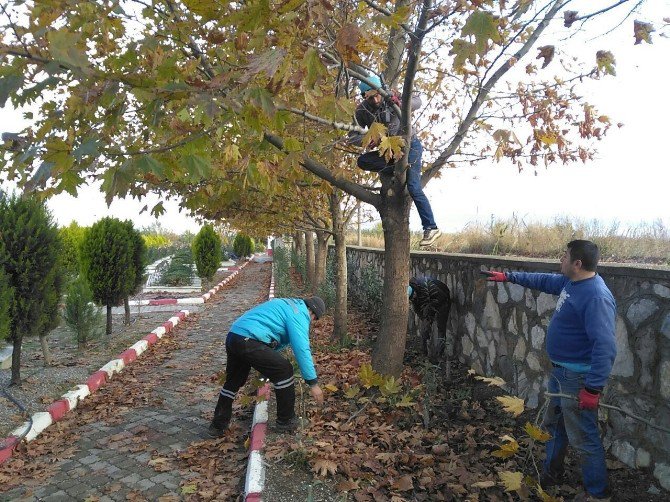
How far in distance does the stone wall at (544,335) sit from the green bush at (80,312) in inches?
211

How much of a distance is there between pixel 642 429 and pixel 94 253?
8978 millimetres

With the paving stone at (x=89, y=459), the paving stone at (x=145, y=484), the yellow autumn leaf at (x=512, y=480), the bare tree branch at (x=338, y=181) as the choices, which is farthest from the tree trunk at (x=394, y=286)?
the paving stone at (x=89, y=459)

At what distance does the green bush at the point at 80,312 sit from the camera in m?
7.71

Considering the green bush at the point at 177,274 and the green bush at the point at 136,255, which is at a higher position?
the green bush at the point at 136,255

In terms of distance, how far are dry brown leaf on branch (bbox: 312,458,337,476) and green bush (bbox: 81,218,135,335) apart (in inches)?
275

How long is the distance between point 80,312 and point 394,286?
17.6 ft

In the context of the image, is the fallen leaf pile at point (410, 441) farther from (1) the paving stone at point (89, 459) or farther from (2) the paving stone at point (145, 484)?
(1) the paving stone at point (89, 459)

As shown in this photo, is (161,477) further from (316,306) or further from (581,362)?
(581,362)

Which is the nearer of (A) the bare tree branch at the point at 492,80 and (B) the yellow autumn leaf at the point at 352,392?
(A) the bare tree branch at the point at 492,80

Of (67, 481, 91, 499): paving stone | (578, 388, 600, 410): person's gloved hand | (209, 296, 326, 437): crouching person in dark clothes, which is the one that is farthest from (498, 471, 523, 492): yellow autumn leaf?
(67, 481, 91, 499): paving stone

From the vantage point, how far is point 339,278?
338 inches

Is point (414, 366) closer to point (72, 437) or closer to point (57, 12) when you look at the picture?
point (72, 437)

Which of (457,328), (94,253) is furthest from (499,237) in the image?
(94,253)

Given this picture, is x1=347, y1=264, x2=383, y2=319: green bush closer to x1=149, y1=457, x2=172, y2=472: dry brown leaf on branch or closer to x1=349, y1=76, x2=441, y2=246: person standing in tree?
x1=349, y1=76, x2=441, y2=246: person standing in tree
